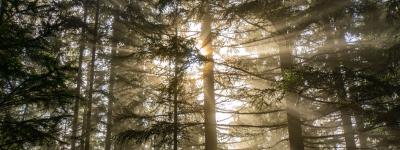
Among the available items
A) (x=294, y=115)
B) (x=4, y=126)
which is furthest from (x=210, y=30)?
(x=4, y=126)

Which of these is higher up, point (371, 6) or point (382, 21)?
point (382, 21)

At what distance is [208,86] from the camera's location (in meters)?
12.4

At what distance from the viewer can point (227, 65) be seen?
12.1 meters

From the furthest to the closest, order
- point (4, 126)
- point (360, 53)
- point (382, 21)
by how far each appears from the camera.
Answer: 1. point (382, 21)
2. point (360, 53)
3. point (4, 126)

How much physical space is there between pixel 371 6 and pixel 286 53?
2.93m

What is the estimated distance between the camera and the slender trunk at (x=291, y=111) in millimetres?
11320

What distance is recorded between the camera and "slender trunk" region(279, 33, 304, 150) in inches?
446

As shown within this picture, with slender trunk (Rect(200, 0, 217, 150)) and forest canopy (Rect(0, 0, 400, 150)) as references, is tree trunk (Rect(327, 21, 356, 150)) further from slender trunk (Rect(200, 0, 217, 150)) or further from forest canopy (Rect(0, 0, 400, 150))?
slender trunk (Rect(200, 0, 217, 150))

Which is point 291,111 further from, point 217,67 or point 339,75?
point 217,67

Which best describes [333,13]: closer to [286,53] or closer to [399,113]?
[286,53]

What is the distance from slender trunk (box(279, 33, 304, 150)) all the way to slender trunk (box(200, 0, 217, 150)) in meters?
2.37

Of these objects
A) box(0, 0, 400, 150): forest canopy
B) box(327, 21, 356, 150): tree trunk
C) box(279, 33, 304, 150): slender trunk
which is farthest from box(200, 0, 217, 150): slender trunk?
box(327, 21, 356, 150): tree trunk

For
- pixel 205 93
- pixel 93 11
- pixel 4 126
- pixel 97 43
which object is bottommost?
pixel 4 126

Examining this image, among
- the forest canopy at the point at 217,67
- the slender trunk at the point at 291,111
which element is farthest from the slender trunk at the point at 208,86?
the slender trunk at the point at 291,111
